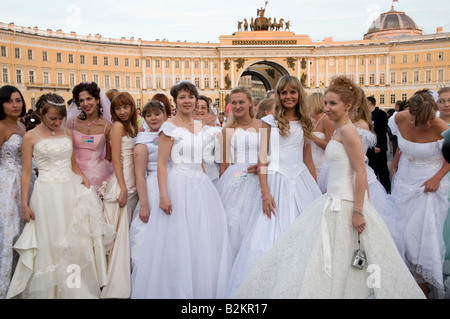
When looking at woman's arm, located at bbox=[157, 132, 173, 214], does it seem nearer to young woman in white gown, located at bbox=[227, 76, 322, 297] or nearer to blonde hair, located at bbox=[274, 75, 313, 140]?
young woman in white gown, located at bbox=[227, 76, 322, 297]

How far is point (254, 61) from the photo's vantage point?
2058 inches

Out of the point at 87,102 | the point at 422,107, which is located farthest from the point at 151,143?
the point at 422,107

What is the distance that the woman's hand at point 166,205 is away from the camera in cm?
355

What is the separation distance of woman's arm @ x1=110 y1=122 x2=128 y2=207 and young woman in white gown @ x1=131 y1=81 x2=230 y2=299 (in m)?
0.43

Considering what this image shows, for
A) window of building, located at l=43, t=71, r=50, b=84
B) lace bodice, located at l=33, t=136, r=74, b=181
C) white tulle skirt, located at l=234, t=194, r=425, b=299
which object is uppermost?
window of building, located at l=43, t=71, r=50, b=84

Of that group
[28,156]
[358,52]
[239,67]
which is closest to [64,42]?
[239,67]

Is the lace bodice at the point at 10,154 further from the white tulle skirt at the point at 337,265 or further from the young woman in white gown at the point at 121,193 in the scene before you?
the white tulle skirt at the point at 337,265

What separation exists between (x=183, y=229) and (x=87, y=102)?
70.4 inches

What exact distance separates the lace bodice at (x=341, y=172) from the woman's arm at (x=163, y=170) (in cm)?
146

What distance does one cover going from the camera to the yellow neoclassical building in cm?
4981

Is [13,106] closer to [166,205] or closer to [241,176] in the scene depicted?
[166,205]

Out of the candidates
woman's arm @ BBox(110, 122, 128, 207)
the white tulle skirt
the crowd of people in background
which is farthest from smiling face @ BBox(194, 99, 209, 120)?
the white tulle skirt

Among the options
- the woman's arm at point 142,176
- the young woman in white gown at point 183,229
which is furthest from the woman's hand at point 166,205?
the woman's arm at point 142,176

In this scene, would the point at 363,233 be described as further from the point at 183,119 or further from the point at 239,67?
the point at 239,67
